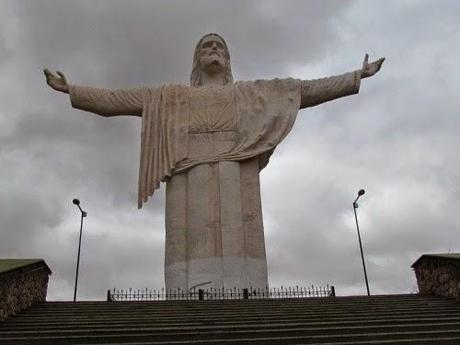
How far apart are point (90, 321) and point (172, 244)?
289 inches

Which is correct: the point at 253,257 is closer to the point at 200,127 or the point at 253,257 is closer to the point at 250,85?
the point at 200,127

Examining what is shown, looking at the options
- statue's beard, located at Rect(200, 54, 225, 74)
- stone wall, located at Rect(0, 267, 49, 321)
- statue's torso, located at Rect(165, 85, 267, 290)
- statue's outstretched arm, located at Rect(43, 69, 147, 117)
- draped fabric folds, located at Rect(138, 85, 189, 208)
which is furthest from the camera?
statue's beard, located at Rect(200, 54, 225, 74)

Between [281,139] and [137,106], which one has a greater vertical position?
[137,106]

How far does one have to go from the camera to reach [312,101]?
18.7 m

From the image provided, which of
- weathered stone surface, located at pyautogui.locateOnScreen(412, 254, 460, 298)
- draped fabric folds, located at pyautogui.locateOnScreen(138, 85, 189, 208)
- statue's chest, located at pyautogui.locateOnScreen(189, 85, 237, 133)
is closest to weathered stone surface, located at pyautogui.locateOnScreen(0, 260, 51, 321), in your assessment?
draped fabric folds, located at pyautogui.locateOnScreen(138, 85, 189, 208)

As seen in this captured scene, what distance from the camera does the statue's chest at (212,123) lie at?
57.4 ft

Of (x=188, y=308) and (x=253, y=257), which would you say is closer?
(x=188, y=308)

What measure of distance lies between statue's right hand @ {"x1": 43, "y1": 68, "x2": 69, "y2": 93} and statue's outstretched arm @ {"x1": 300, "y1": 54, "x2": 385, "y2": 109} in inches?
318

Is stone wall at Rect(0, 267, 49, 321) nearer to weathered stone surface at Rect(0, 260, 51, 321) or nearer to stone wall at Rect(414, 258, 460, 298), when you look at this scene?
weathered stone surface at Rect(0, 260, 51, 321)

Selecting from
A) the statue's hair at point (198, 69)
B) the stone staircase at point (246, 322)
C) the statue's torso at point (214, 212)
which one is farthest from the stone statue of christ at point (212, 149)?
the stone staircase at point (246, 322)

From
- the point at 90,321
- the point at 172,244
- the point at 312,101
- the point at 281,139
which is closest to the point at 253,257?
the point at 172,244

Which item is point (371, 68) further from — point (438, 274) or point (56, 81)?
point (56, 81)

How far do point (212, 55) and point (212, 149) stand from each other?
12.9 feet

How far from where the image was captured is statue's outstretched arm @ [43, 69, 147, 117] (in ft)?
57.8
